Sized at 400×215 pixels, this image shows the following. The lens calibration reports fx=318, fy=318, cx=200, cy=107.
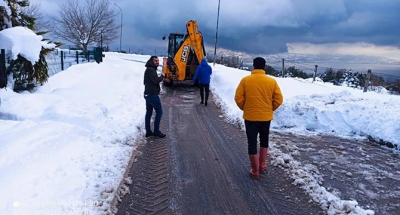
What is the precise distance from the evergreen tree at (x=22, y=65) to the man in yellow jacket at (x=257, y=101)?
7.64m

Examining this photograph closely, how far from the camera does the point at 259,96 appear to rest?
17.0 ft

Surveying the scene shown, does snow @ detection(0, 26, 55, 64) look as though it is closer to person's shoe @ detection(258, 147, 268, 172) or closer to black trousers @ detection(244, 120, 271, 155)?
black trousers @ detection(244, 120, 271, 155)

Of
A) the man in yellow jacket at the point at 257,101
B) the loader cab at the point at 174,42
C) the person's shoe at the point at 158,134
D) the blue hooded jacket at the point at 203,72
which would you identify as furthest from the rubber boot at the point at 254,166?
the loader cab at the point at 174,42

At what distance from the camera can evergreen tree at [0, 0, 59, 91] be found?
9.71 m

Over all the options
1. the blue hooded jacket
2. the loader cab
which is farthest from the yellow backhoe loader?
the blue hooded jacket

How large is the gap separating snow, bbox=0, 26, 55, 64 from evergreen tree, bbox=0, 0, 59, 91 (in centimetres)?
29

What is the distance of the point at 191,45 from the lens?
55.3 feet

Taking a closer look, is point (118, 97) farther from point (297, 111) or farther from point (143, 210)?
point (143, 210)

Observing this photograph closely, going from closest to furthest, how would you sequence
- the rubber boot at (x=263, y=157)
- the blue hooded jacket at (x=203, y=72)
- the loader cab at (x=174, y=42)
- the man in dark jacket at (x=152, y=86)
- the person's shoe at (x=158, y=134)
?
the rubber boot at (x=263, y=157) < the man in dark jacket at (x=152, y=86) < the person's shoe at (x=158, y=134) < the blue hooded jacket at (x=203, y=72) < the loader cab at (x=174, y=42)

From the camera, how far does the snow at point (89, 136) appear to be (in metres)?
4.20

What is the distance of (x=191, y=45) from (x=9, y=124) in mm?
11354

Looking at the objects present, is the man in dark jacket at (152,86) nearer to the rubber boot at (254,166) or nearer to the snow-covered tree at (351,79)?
the rubber boot at (254,166)

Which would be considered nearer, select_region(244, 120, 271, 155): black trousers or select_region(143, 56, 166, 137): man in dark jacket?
select_region(244, 120, 271, 155): black trousers

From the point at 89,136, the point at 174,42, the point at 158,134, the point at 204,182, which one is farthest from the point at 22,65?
the point at 174,42
